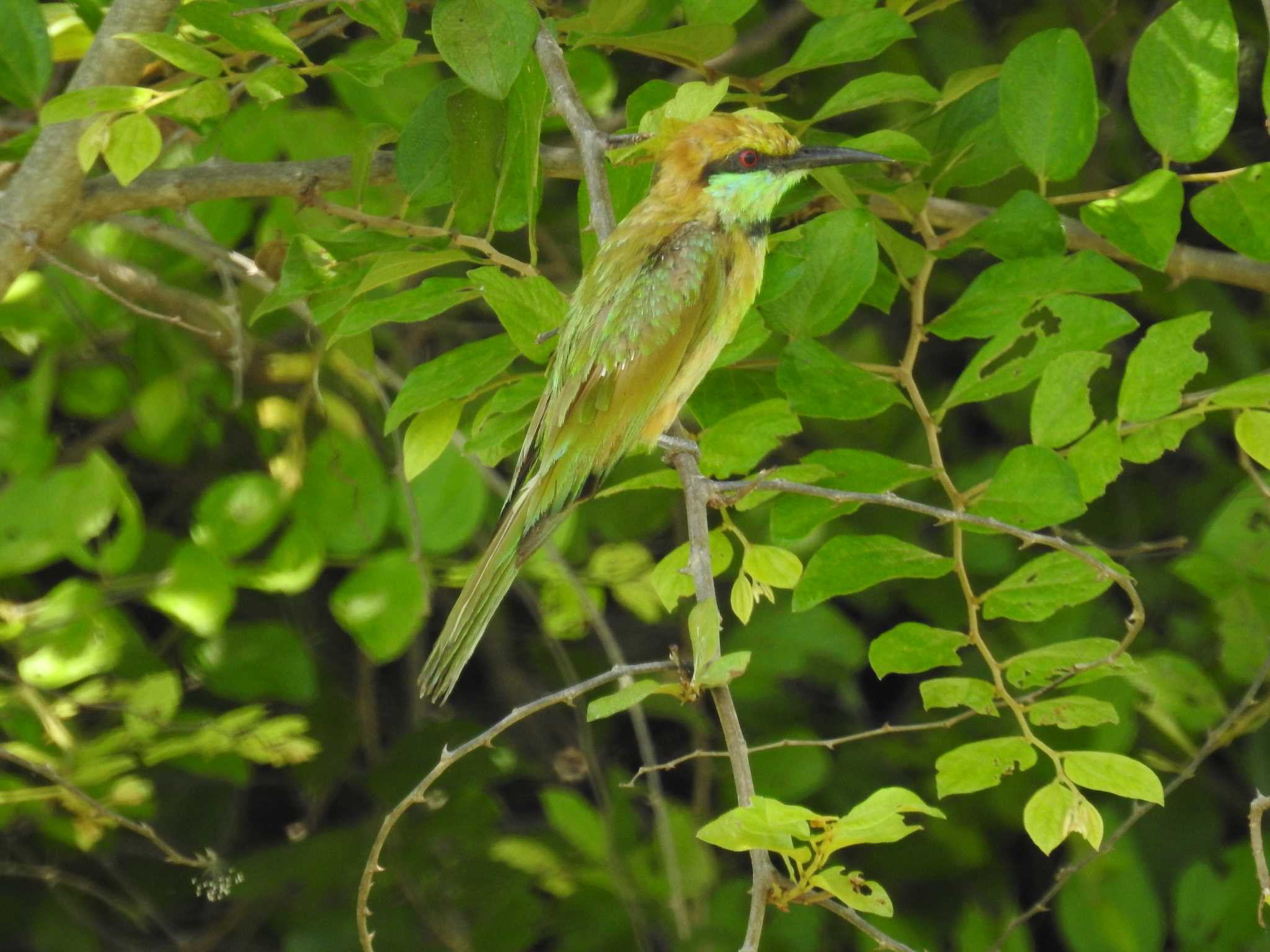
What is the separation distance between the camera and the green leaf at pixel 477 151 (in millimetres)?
1669

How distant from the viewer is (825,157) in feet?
5.41

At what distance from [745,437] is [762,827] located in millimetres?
545

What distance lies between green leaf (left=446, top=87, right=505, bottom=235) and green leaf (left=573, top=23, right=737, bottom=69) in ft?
0.43

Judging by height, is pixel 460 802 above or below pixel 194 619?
below

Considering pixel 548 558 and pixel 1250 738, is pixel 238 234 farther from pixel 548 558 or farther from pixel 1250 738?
pixel 1250 738

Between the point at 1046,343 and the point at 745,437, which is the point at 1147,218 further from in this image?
the point at 745,437

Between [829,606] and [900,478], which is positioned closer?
[900,478]

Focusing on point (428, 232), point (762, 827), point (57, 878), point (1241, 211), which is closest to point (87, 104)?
point (428, 232)

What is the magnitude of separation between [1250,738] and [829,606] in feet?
2.65

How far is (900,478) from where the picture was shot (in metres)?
1.53

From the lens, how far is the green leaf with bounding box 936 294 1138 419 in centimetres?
152

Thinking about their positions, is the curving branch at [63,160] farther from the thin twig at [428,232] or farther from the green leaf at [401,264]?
the green leaf at [401,264]

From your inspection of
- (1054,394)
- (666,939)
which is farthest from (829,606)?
(1054,394)

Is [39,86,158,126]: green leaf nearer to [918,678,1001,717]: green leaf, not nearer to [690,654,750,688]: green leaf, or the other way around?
[690,654,750,688]: green leaf
